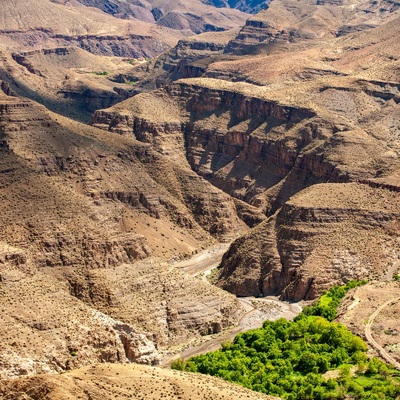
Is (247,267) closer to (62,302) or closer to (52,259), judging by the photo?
(52,259)

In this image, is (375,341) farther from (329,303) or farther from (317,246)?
(317,246)

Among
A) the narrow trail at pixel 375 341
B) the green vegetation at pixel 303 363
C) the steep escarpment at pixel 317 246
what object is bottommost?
the green vegetation at pixel 303 363

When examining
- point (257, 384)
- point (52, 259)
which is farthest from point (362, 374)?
point (52, 259)

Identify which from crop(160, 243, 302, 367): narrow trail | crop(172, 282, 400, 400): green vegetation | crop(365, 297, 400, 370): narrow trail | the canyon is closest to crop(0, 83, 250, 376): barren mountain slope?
the canyon

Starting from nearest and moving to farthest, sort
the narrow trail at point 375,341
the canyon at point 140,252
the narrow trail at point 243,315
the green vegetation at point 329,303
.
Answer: the canyon at point 140,252, the narrow trail at point 375,341, the narrow trail at point 243,315, the green vegetation at point 329,303

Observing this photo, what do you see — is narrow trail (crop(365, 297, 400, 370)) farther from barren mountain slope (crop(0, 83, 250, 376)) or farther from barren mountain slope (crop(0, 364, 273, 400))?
barren mountain slope (crop(0, 364, 273, 400))

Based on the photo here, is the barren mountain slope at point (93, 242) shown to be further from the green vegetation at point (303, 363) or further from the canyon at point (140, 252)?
the green vegetation at point (303, 363)

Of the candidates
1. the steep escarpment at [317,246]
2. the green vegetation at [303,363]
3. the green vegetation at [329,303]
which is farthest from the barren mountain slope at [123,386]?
the steep escarpment at [317,246]
